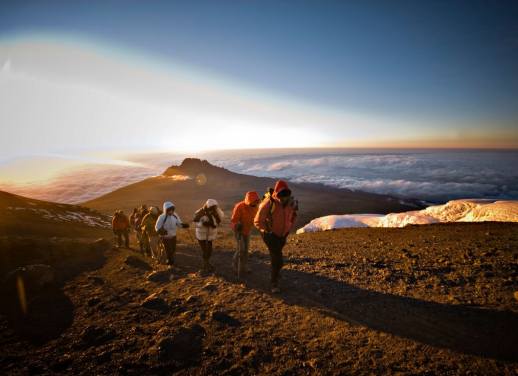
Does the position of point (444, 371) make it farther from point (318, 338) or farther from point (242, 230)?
point (242, 230)

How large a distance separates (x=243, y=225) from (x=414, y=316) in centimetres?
367

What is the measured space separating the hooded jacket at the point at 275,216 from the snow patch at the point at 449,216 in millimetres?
11618

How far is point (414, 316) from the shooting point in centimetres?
417

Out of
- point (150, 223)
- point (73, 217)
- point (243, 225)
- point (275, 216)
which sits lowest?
point (73, 217)

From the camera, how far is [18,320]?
15.2 ft

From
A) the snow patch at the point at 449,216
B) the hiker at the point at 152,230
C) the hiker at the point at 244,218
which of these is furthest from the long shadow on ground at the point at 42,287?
the snow patch at the point at 449,216

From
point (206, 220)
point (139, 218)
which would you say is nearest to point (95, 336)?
point (206, 220)

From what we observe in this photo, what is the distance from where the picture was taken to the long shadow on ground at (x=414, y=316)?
3443 millimetres

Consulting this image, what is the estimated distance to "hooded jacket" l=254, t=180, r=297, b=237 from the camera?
492 cm

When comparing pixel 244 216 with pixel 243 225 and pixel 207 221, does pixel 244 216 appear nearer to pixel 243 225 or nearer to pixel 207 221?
pixel 243 225

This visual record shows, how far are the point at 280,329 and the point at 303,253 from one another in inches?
171

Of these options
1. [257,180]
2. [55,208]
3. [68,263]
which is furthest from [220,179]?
[68,263]

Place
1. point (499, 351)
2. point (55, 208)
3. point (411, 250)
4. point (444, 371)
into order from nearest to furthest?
1. point (444, 371)
2. point (499, 351)
3. point (411, 250)
4. point (55, 208)

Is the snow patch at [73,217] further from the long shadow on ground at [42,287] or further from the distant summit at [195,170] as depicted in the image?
the distant summit at [195,170]
